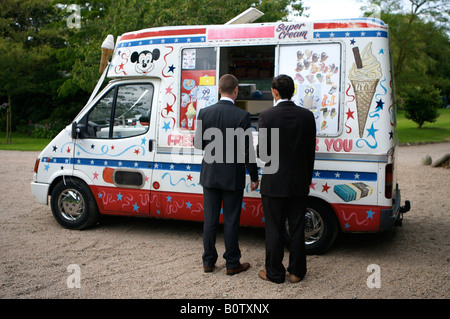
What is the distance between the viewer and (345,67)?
16.8 ft

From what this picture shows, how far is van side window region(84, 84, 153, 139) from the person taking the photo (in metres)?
6.02

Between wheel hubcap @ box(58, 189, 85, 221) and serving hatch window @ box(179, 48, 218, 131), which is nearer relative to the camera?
serving hatch window @ box(179, 48, 218, 131)

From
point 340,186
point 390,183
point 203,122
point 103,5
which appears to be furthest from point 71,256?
point 103,5

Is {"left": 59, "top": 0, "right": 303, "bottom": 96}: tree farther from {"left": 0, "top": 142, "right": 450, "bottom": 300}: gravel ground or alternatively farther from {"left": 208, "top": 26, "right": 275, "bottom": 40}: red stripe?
{"left": 208, "top": 26, "right": 275, "bottom": 40}: red stripe

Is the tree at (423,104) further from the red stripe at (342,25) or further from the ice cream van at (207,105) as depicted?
the red stripe at (342,25)

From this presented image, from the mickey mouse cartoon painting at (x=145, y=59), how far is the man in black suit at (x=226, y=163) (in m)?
1.53

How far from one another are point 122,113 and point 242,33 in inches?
76.6

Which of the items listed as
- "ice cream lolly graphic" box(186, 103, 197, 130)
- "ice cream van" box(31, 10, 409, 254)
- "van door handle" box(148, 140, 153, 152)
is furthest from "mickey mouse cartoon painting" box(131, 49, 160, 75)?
"van door handle" box(148, 140, 153, 152)

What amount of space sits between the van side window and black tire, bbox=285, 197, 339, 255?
2.36m

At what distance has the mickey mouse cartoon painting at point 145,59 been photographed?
19.3 feet

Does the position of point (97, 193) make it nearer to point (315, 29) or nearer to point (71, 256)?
point (71, 256)

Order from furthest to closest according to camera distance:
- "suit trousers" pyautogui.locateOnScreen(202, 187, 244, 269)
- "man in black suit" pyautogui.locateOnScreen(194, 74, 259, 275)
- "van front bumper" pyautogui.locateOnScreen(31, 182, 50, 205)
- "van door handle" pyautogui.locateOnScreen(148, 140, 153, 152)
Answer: "van front bumper" pyautogui.locateOnScreen(31, 182, 50, 205), "van door handle" pyautogui.locateOnScreen(148, 140, 153, 152), "suit trousers" pyautogui.locateOnScreen(202, 187, 244, 269), "man in black suit" pyautogui.locateOnScreen(194, 74, 259, 275)

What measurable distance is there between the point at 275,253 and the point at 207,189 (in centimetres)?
95

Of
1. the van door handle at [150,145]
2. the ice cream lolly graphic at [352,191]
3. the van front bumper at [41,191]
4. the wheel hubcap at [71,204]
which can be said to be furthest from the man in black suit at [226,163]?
the van front bumper at [41,191]
